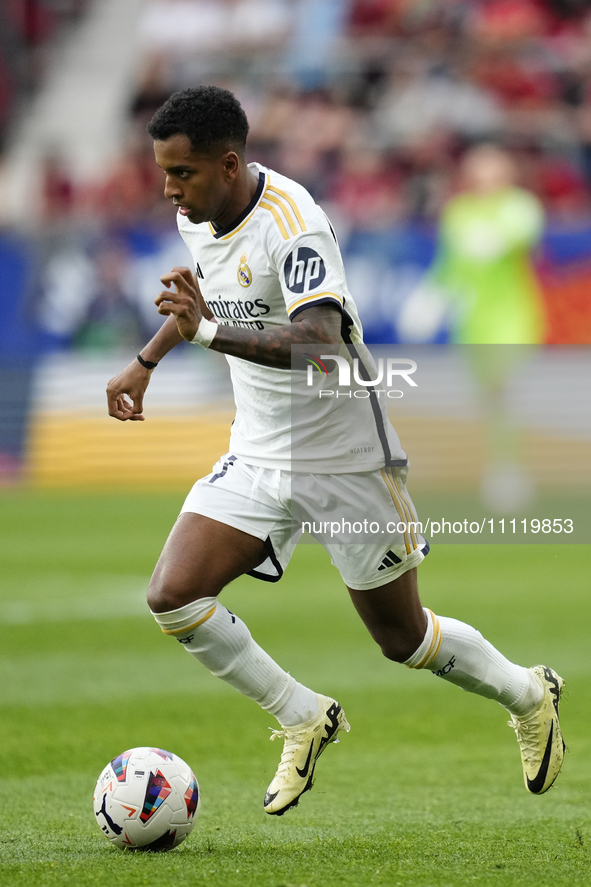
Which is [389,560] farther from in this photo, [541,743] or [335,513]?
[541,743]

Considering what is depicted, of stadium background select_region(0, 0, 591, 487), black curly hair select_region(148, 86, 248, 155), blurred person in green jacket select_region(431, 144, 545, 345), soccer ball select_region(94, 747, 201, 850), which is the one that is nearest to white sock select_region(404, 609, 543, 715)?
soccer ball select_region(94, 747, 201, 850)

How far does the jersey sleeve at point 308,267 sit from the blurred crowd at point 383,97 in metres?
10.7

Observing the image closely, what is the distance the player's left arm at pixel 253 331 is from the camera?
3.80 metres

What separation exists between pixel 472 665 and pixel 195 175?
1.96 metres

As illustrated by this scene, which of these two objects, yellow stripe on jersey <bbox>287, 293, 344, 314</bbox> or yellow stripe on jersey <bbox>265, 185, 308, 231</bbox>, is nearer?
yellow stripe on jersey <bbox>287, 293, 344, 314</bbox>

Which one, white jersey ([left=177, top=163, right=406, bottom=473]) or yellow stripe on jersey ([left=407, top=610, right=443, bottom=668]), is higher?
white jersey ([left=177, top=163, right=406, bottom=473])

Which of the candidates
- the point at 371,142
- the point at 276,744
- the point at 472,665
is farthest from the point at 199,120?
the point at 371,142

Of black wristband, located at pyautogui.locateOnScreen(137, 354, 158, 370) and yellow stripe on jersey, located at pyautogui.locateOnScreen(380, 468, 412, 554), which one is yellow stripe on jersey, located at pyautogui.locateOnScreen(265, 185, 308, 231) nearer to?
black wristband, located at pyautogui.locateOnScreen(137, 354, 158, 370)

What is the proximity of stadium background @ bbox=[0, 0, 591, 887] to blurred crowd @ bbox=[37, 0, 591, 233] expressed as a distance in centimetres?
5

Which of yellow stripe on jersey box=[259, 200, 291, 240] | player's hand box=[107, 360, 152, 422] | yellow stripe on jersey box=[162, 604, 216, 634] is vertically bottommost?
yellow stripe on jersey box=[162, 604, 216, 634]

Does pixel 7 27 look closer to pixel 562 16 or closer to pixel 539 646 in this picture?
pixel 562 16

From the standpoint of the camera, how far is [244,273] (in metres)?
4.30

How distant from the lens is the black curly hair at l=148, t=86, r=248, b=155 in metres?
4.14

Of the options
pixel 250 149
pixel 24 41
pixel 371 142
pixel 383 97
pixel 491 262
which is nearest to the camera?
pixel 491 262
